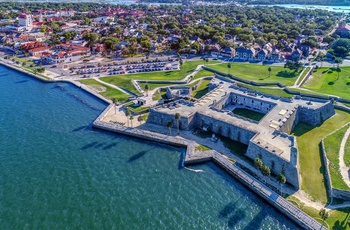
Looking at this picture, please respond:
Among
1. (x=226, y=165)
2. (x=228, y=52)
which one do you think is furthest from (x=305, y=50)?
(x=226, y=165)

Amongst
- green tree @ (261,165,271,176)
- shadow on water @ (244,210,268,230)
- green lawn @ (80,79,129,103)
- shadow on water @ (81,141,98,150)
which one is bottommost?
shadow on water @ (244,210,268,230)

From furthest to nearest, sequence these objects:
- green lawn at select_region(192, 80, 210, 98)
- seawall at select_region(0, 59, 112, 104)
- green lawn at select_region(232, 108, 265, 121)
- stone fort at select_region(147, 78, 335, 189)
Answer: green lawn at select_region(192, 80, 210, 98)
seawall at select_region(0, 59, 112, 104)
green lawn at select_region(232, 108, 265, 121)
stone fort at select_region(147, 78, 335, 189)

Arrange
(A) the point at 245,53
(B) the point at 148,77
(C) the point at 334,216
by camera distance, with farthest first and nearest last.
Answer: (A) the point at 245,53, (B) the point at 148,77, (C) the point at 334,216

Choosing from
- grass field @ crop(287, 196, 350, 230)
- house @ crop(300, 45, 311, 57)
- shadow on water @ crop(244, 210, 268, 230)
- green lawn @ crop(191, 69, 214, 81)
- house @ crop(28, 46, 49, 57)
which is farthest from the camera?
house @ crop(28, 46, 49, 57)

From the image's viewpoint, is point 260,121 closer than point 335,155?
No

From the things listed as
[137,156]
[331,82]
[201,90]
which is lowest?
[137,156]

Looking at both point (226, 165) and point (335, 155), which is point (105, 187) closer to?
point (226, 165)

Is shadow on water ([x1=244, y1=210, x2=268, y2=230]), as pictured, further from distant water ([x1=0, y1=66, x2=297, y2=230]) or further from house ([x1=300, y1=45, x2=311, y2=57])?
house ([x1=300, y1=45, x2=311, y2=57])

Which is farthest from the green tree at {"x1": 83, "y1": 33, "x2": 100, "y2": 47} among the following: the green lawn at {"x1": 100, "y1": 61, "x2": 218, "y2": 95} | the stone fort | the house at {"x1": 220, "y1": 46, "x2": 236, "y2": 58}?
the stone fort
